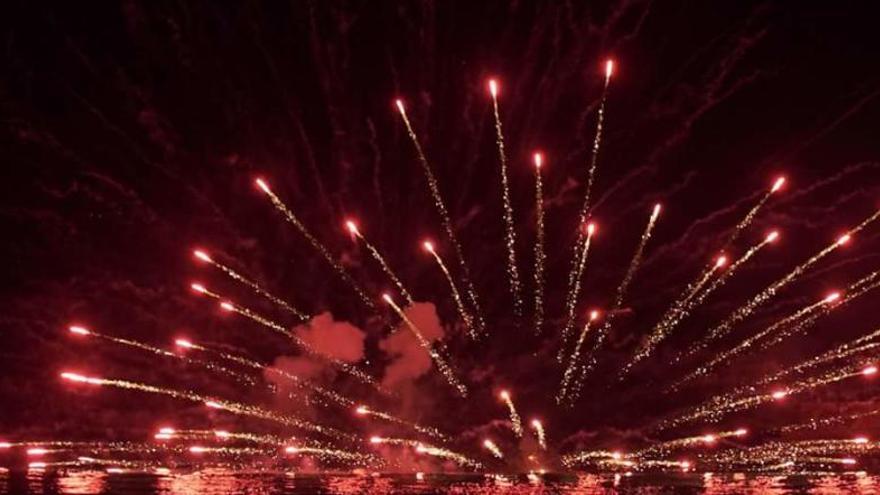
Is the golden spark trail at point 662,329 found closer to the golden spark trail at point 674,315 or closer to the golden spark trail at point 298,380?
the golden spark trail at point 674,315

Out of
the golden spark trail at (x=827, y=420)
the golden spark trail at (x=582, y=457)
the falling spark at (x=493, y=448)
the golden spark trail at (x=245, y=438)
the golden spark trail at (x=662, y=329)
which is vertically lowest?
the golden spark trail at (x=582, y=457)

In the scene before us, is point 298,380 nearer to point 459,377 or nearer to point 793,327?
point 459,377

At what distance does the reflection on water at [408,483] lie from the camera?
21.5 metres

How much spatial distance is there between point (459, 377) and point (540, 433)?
302 cm

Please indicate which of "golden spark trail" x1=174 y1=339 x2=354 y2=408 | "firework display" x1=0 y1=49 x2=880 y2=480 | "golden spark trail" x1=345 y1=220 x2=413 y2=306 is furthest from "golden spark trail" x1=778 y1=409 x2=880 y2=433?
"golden spark trail" x1=174 y1=339 x2=354 y2=408

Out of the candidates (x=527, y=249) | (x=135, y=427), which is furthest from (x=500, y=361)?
(x=135, y=427)

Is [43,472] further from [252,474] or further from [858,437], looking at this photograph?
[858,437]

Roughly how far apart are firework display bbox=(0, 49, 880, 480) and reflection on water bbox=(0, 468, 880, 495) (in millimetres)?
1347

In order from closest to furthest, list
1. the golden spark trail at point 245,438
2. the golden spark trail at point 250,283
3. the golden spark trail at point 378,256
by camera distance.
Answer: the golden spark trail at point 378,256, the golden spark trail at point 250,283, the golden spark trail at point 245,438

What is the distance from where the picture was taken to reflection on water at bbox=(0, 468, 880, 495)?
2148 cm

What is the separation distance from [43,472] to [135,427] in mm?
3723

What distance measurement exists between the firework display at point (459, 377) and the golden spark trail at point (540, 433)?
0.08m

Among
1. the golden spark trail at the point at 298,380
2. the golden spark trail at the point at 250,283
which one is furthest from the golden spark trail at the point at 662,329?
the golden spark trail at the point at 250,283

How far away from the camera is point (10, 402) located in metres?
29.3
